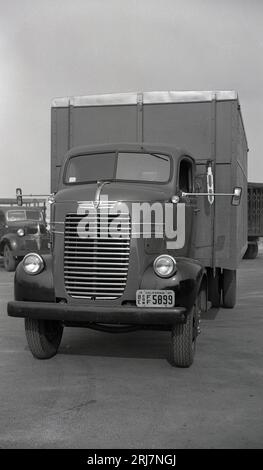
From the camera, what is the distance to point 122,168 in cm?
632

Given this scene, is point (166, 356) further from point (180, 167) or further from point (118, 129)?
point (118, 129)

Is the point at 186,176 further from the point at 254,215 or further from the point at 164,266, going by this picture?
the point at 254,215

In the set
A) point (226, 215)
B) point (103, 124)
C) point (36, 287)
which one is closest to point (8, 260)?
point (103, 124)

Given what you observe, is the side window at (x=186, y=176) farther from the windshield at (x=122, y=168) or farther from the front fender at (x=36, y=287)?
the front fender at (x=36, y=287)

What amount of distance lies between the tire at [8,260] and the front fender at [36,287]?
1015cm

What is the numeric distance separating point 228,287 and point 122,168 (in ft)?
11.1

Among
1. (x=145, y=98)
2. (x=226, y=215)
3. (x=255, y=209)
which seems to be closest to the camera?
(x=226, y=215)

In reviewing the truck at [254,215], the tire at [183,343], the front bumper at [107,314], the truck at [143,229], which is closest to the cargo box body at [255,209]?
the truck at [254,215]

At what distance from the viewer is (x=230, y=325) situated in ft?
25.5

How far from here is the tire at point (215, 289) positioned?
8414 mm

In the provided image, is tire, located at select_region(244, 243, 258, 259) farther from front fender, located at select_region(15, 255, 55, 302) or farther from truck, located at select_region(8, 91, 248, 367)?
front fender, located at select_region(15, 255, 55, 302)

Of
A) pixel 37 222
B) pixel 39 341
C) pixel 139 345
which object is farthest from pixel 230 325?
pixel 37 222
